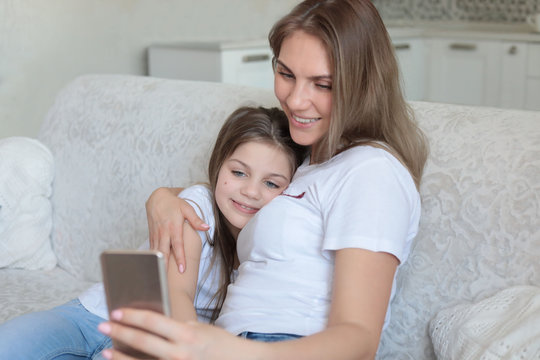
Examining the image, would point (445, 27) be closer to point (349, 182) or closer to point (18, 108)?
point (18, 108)

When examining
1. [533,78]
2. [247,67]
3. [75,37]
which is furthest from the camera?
[533,78]

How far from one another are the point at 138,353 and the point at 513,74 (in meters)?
3.44

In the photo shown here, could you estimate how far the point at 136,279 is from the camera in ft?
2.58

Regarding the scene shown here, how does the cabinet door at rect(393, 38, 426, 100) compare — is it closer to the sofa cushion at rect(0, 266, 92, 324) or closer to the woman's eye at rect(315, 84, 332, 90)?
the sofa cushion at rect(0, 266, 92, 324)

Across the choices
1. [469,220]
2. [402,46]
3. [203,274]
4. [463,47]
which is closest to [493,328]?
[469,220]

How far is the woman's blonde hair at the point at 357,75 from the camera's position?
3.88 feet

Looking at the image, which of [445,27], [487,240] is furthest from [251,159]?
[445,27]

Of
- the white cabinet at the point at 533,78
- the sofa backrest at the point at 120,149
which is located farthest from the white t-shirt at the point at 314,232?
the white cabinet at the point at 533,78

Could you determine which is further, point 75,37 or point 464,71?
point 464,71

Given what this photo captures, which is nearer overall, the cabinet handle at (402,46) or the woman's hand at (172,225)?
the woman's hand at (172,225)

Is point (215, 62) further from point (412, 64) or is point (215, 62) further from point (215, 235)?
point (215, 235)

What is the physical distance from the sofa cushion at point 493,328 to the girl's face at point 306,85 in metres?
0.41

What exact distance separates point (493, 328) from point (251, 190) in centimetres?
51

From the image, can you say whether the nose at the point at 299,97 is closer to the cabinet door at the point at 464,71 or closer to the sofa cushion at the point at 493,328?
the sofa cushion at the point at 493,328
